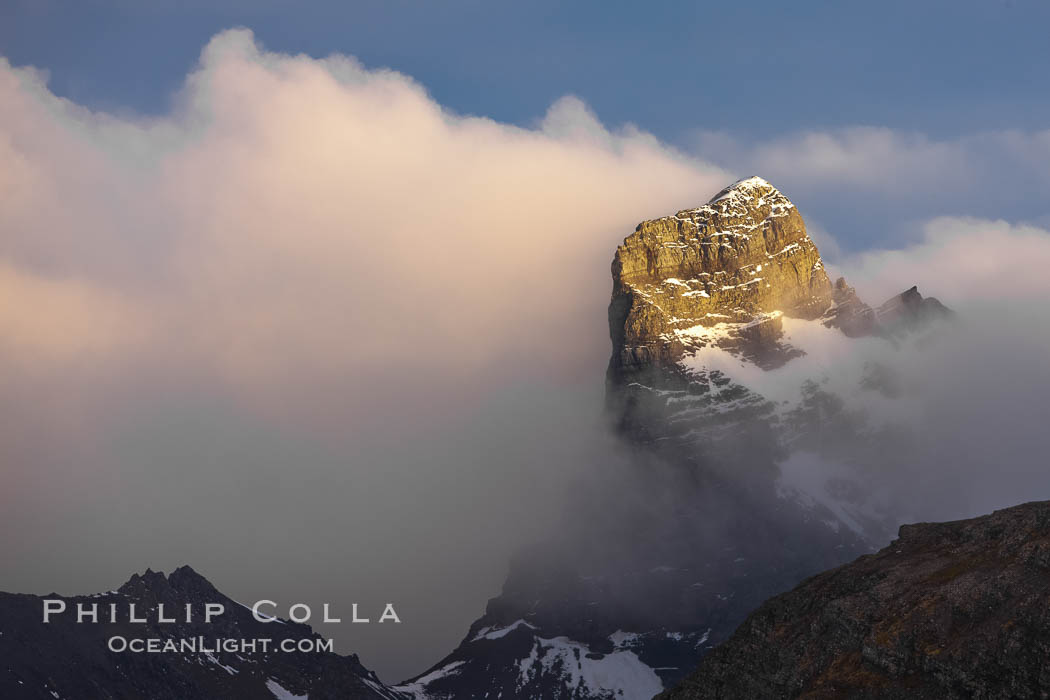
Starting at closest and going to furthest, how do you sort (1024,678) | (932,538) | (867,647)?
1. (1024,678)
2. (867,647)
3. (932,538)

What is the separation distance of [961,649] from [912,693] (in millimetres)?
6594

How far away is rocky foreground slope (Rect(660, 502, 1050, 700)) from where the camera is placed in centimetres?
12262

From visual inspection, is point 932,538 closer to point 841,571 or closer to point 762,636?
point 841,571

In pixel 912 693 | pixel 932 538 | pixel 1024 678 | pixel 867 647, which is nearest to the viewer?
pixel 1024 678

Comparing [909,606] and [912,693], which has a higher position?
[909,606]

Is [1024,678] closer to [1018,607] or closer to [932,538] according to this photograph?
[1018,607]

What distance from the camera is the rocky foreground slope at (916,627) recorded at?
12262cm

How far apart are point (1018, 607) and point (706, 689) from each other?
141 feet

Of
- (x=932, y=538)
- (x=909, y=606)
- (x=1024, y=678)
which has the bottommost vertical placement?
(x=1024, y=678)

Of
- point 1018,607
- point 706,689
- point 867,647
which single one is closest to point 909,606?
point 867,647

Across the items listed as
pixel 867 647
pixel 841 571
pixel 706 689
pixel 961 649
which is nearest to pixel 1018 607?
pixel 961 649

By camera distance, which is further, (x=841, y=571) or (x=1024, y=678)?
(x=841, y=571)

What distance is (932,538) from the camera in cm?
15038

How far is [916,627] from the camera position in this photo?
13288cm
